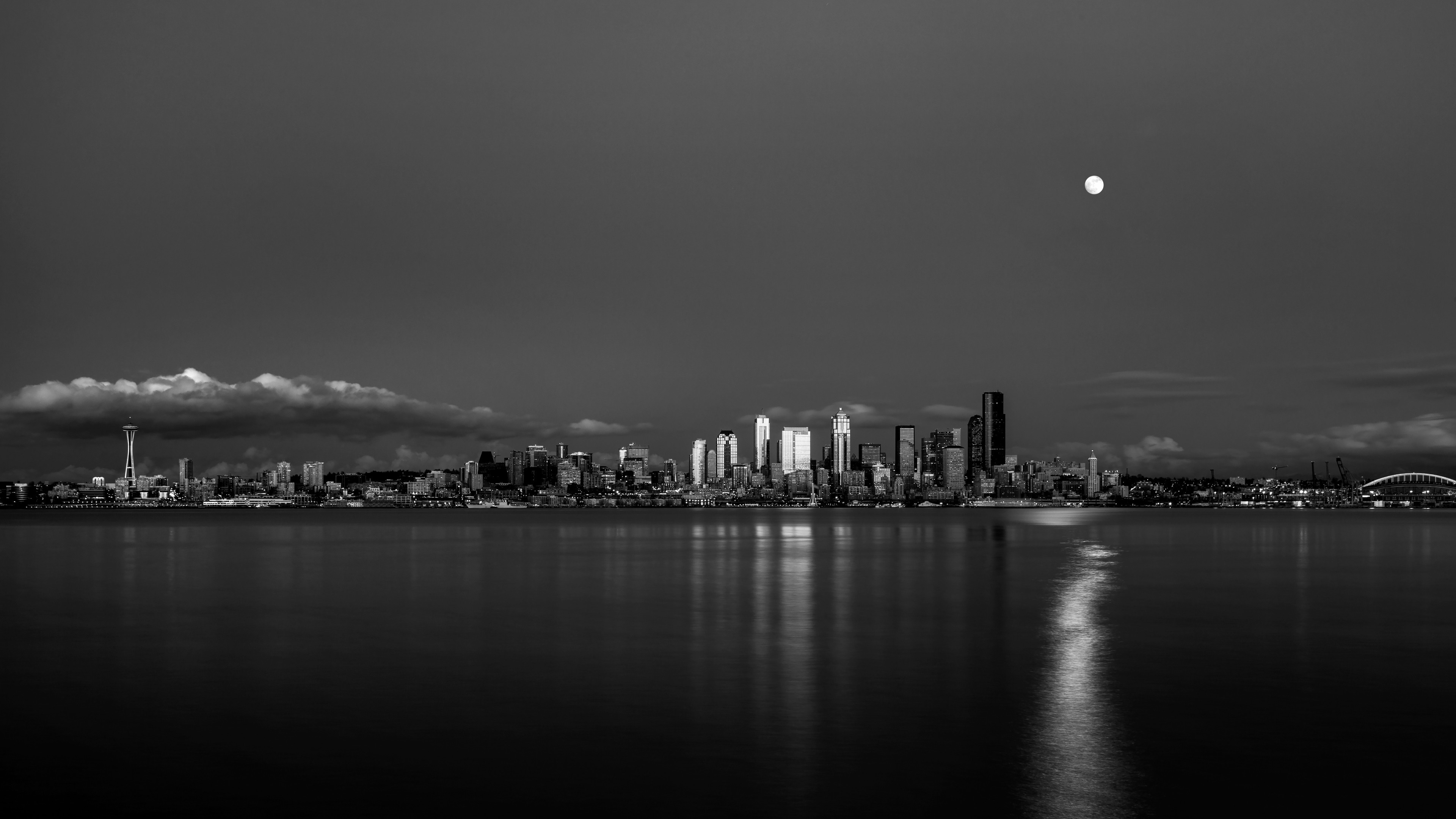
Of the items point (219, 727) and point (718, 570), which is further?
point (718, 570)

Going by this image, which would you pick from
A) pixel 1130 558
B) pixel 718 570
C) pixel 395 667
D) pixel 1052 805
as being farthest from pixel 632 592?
pixel 1130 558

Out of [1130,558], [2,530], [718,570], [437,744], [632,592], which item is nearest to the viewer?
[437,744]

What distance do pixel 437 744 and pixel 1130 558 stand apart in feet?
210

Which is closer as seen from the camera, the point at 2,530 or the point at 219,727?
the point at 219,727

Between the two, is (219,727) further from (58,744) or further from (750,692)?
(750,692)

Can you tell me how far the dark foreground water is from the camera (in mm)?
16594

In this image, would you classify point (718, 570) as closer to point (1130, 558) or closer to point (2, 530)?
point (1130, 558)

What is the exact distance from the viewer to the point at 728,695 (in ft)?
79.8

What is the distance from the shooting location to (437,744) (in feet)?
63.2

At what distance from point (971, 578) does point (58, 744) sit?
145ft

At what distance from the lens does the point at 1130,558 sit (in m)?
74.9

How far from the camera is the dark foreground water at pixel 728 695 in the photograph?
1659 centimetres

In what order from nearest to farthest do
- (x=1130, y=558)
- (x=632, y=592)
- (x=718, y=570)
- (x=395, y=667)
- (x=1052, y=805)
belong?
(x=1052, y=805) → (x=395, y=667) → (x=632, y=592) → (x=718, y=570) → (x=1130, y=558)

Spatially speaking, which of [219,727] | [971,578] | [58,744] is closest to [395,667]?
[219,727]
